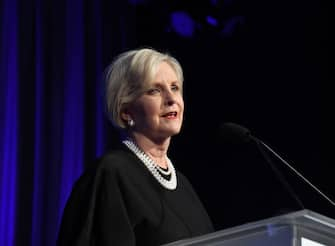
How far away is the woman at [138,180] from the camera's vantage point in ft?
4.82

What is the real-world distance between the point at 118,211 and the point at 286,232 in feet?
2.03

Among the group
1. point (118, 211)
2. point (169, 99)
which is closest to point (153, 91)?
point (169, 99)

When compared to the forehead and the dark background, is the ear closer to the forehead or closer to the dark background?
the forehead

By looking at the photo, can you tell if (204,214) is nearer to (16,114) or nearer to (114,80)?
(114,80)

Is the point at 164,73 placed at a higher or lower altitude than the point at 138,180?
higher

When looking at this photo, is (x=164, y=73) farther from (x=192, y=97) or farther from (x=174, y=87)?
(x=192, y=97)

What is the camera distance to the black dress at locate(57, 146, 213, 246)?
1.45 meters

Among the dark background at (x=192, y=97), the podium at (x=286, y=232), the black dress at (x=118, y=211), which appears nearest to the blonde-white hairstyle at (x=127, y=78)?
the black dress at (x=118, y=211)

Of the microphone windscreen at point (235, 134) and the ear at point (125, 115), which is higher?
the ear at point (125, 115)

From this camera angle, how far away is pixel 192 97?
3.82 m

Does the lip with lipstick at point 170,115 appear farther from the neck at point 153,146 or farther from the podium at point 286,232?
the podium at point 286,232

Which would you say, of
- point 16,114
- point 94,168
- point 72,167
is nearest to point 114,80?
point 94,168

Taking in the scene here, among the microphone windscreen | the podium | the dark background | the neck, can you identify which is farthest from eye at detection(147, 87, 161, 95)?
the dark background

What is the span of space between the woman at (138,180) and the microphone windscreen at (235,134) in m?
0.17
